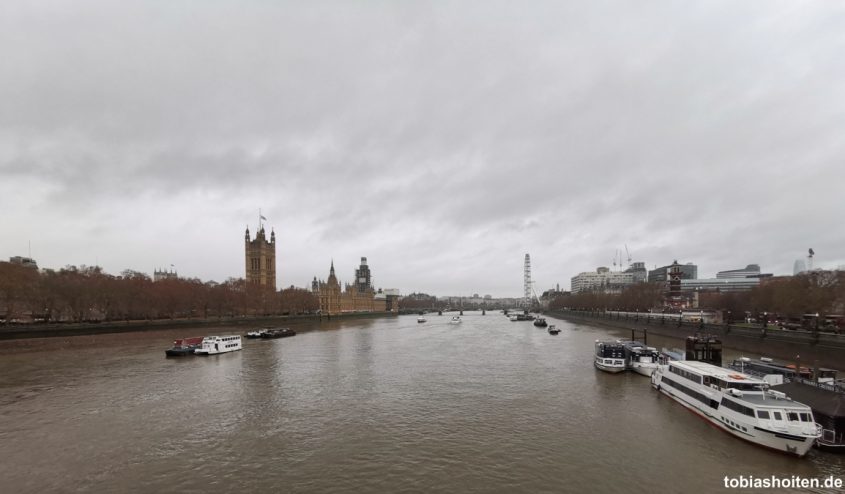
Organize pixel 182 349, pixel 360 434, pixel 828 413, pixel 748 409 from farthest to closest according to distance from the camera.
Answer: pixel 182 349 < pixel 360 434 < pixel 748 409 < pixel 828 413

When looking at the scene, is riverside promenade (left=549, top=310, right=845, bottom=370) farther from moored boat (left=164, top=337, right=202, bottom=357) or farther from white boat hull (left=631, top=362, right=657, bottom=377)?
moored boat (left=164, top=337, right=202, bottom=357)

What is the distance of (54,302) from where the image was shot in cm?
9025

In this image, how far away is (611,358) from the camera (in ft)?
165

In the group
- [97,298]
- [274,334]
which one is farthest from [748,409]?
Answer: [97,298]

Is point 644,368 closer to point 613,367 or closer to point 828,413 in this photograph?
point 613,367

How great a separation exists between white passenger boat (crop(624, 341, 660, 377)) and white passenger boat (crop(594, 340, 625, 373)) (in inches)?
52.8

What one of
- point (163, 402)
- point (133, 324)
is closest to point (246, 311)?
point (133, 324)

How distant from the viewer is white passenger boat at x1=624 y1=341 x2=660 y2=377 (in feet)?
160

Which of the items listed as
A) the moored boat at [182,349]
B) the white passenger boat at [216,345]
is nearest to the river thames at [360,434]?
the moored boat at [182,349]

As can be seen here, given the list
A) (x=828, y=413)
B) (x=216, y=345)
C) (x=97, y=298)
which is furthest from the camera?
(x=97, y=298)

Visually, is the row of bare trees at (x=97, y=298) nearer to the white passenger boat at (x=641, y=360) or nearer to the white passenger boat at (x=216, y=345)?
the white passenger boat at (x=216, y=345)

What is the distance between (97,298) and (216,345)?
5092cm

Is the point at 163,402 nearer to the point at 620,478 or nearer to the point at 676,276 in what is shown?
the point at 620,478

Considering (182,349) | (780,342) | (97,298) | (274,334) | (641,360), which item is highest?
(97,298)
